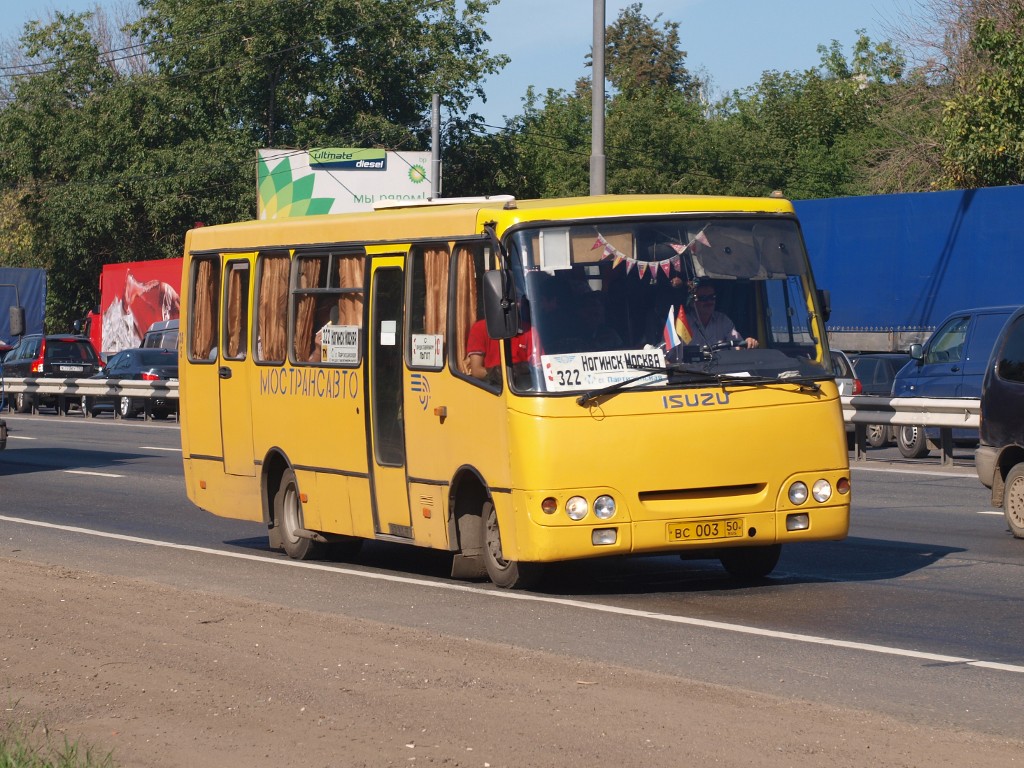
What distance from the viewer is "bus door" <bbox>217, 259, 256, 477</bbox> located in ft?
46.3

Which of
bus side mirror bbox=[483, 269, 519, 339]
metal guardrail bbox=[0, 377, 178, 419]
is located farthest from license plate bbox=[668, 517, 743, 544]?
metal guardrail bbox=[0, 377, 178, 419]

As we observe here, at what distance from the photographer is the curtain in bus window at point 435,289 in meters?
11.6

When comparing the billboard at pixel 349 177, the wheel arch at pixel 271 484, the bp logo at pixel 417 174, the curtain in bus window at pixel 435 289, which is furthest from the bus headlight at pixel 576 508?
the bp logo at pixel 417 174

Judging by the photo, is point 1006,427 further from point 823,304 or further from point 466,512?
point 466,512

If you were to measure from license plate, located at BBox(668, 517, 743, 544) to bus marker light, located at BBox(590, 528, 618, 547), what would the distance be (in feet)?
1.12

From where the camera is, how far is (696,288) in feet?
35.5

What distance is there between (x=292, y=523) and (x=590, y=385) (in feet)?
13.5

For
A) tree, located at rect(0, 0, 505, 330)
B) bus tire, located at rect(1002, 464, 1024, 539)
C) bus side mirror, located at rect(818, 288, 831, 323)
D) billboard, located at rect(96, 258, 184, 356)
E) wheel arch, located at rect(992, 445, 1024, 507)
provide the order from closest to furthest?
bus side mirror, located at rect(818, 288, 831, 323), bus tire, located at rect(1002, 464, 1024, 539), wheel arch, located at rect(992, 445, 1024, 507), billboard, located at rect(96, 258, 184, 356), tree, located at rect(0, 0, 505, 330)

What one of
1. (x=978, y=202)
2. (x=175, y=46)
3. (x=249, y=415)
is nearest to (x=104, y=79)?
(x=175, y=46)

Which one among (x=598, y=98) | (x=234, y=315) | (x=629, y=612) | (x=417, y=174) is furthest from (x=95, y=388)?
(x=629, y=612)

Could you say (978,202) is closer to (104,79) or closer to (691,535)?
(691,535)

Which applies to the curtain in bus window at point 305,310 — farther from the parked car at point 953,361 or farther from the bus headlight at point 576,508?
the parked car at point 953,361

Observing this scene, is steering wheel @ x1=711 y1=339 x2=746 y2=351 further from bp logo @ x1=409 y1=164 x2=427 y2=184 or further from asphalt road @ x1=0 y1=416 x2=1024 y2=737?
bp logo @ x1=409 y1=164 x2=427 y2=184

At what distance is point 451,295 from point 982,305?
54.0 feet
